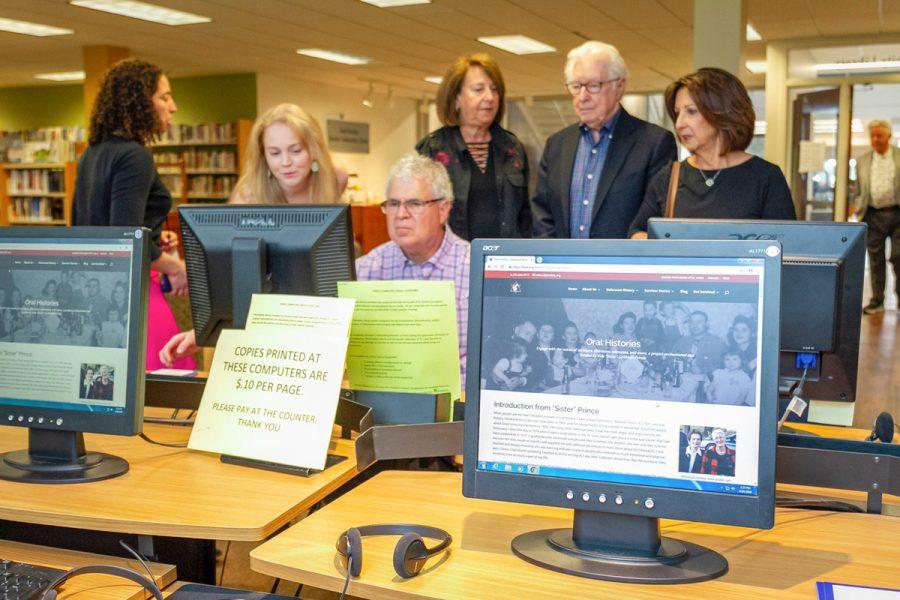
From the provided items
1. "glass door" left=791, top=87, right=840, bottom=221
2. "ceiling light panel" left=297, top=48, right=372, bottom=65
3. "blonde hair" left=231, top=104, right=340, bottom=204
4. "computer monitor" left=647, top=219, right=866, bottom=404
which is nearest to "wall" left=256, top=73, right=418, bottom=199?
"ceiling light panel" left=297, top=48, right=372, bottom=65

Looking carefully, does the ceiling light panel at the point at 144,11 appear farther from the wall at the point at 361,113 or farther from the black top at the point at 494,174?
the black top at the point at 494,174

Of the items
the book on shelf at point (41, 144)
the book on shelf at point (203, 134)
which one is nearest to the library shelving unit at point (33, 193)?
the book on shelf at point (41, 144)

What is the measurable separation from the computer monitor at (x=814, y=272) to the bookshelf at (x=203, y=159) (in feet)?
34.0

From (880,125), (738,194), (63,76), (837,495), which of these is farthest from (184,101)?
(837,495)

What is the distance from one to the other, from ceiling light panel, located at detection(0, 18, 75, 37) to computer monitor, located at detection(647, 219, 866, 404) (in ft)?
26.6

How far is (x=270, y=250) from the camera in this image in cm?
215

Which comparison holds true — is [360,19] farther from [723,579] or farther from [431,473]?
[723,579]

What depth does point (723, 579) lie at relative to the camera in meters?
1.32

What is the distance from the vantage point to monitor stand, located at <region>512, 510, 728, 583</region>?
4.27 ft

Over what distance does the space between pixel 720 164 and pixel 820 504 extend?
1.59 meters

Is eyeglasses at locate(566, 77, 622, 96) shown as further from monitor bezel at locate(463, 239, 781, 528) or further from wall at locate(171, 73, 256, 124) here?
wall at locate(171, 73, 256, 124)

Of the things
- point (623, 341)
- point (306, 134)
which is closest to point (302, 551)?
point (623, 341)

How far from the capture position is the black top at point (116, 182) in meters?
3.33

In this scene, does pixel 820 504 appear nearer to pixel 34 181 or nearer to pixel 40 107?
pixel 34 181
